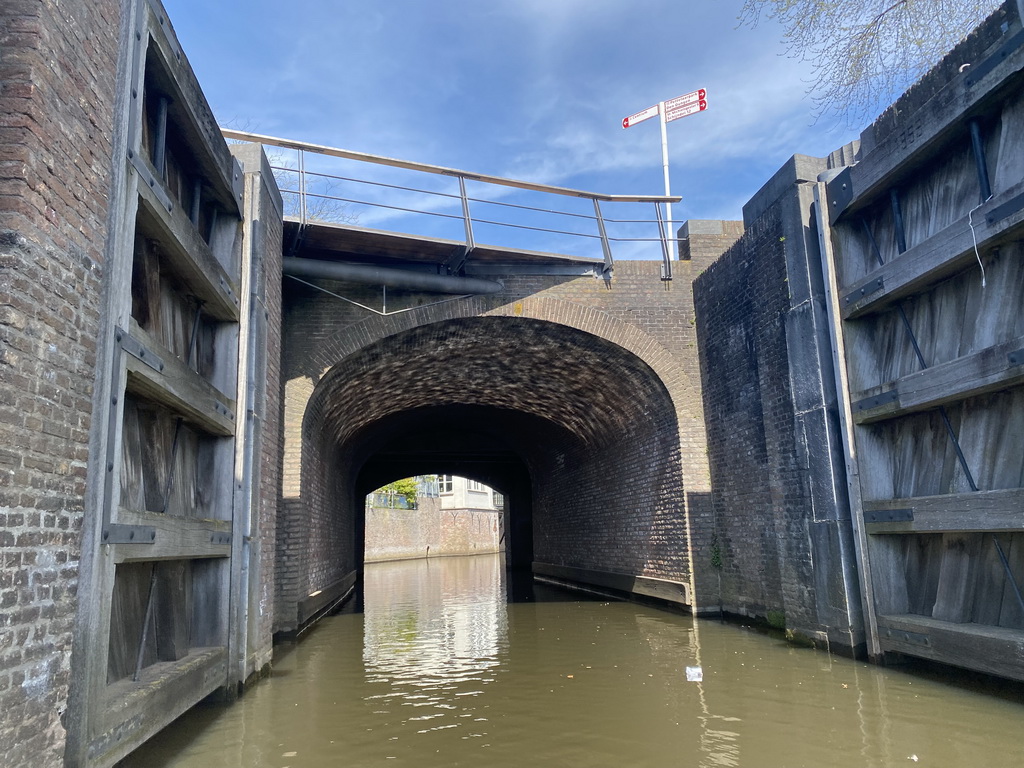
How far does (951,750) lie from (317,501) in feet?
33.1

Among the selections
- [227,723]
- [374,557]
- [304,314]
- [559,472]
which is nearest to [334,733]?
[227,723]

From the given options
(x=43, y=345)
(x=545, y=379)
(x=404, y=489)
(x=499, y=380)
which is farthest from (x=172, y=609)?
(x=404, y=489)

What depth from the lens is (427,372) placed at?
13688 millimetres

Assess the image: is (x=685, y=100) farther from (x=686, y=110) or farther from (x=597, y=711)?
(x=597, y=711)

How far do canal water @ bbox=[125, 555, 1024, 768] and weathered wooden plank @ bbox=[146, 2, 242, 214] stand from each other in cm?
472

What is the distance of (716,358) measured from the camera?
11.1 m

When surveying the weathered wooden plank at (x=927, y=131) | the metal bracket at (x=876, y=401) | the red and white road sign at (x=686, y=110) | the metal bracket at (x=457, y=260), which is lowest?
the metal bracket at (x=876, y=401)

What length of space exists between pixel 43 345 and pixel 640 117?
1551 cm

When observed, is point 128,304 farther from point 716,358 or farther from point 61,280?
point 716,358

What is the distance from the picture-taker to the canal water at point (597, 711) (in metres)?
4.69

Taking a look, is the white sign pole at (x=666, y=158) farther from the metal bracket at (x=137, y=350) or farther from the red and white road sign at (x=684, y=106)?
the metal bracket at (x=137, y=350)

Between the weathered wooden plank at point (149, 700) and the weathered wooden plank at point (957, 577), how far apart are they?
6.34 metres

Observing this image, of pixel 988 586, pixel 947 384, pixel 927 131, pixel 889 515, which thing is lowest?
pixel 988 586

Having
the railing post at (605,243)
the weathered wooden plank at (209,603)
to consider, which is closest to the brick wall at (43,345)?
the weathered wooden plank at (209,603)
